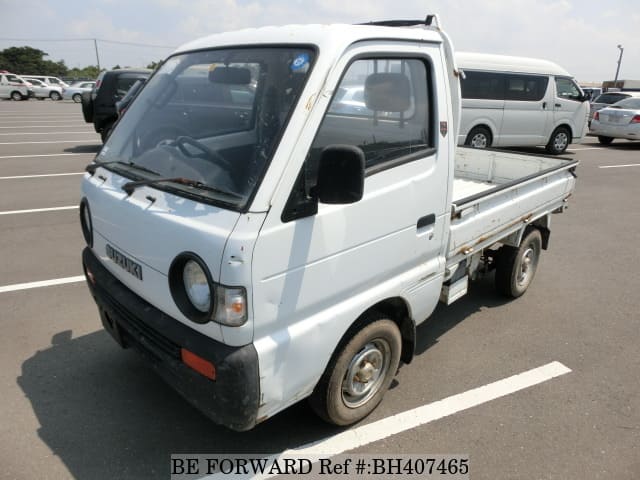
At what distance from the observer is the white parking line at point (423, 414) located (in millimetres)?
2650

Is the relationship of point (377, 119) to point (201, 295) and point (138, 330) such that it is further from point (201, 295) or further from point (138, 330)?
point (138, 330)

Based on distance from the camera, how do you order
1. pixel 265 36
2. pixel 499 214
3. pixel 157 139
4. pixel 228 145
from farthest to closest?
pixel 499 214 → pixel 157 139 → pixel 265 36 → pixel 228 145

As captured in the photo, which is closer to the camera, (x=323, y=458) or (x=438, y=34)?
(x=323, y=458)

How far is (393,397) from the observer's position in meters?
3.09

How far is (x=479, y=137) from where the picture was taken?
11.8 metres

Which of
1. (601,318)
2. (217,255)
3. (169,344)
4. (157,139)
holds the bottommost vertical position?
(601,318)

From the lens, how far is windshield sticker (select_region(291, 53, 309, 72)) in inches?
85.4

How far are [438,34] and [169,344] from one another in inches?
89.9

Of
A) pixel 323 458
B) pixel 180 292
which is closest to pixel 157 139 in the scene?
pixel 180 292

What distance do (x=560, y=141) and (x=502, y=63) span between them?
11.1 feet

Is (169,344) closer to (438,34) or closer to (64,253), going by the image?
(438,34)

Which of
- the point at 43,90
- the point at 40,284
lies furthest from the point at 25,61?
the point at 40,284

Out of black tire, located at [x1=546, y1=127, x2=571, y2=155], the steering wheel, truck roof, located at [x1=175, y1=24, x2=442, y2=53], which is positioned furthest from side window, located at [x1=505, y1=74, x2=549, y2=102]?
the steering wheel

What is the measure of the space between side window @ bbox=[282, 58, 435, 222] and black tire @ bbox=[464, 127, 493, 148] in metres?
9.47
